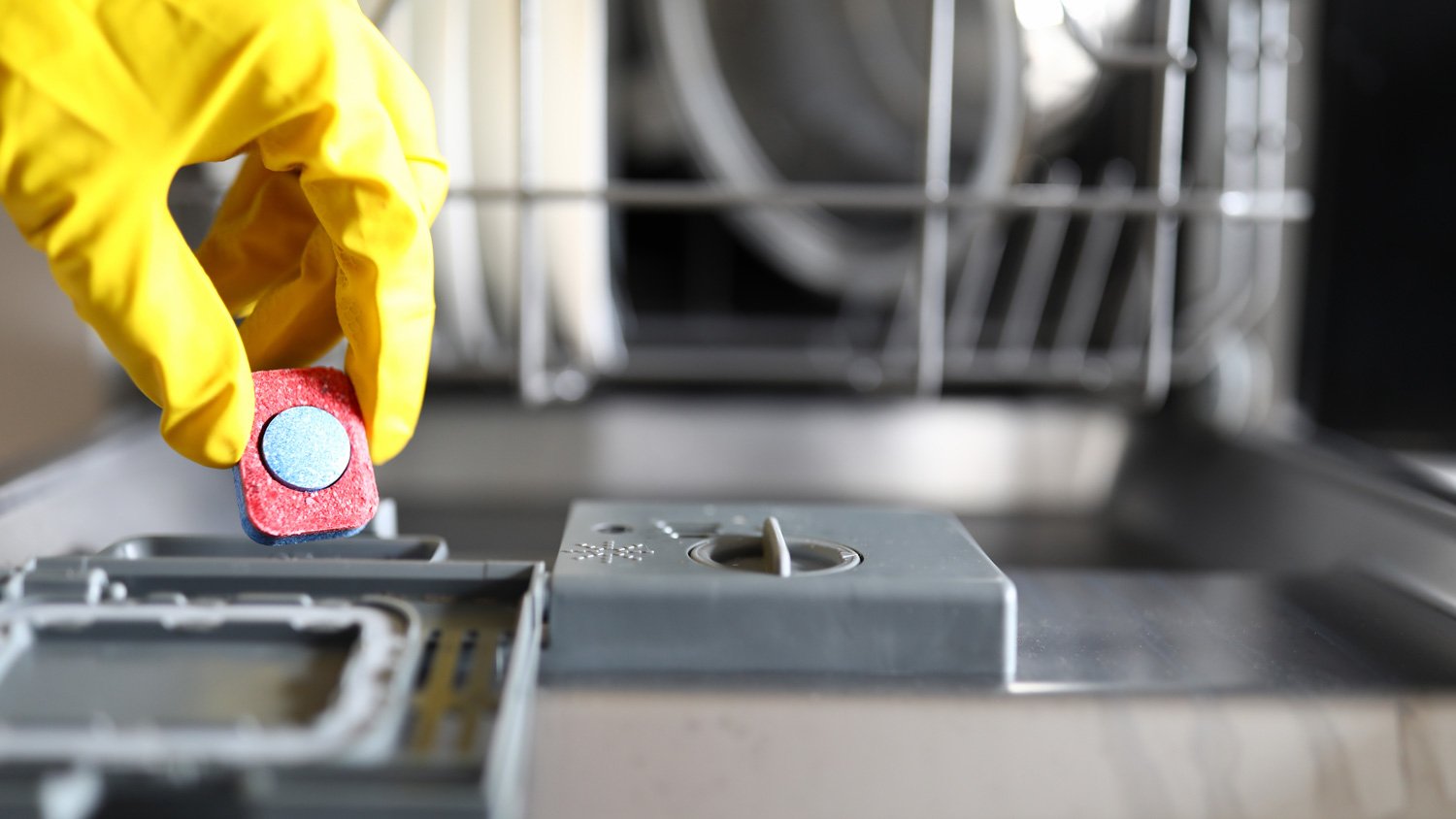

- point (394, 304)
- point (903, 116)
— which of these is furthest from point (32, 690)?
point (903, 116)

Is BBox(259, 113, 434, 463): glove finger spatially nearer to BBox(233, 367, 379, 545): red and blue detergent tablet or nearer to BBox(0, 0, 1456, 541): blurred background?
BBox(233, 367, 379, 545): red and blue detergent tablet

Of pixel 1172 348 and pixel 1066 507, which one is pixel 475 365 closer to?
pixel 1066 507

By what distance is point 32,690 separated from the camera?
39 cm

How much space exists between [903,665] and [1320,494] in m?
0.46

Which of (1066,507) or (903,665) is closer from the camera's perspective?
(903,665)

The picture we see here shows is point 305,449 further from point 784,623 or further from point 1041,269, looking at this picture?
point 1041,269

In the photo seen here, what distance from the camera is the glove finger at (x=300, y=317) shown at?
526 millimetres

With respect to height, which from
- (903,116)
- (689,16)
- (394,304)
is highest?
(689,16)

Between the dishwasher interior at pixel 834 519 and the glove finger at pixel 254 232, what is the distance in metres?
0.14

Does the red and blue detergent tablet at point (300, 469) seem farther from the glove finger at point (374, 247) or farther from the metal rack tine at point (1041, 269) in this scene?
the metal rack tine at point (1041, 269)

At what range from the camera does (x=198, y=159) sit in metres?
0.46

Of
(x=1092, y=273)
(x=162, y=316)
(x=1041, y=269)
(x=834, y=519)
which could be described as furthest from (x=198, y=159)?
(x=1041, y=269)

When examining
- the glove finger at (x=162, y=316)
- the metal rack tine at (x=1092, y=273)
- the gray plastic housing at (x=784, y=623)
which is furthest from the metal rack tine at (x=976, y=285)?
the glove finger at (x=162, y=316)

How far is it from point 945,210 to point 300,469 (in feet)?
1.53
